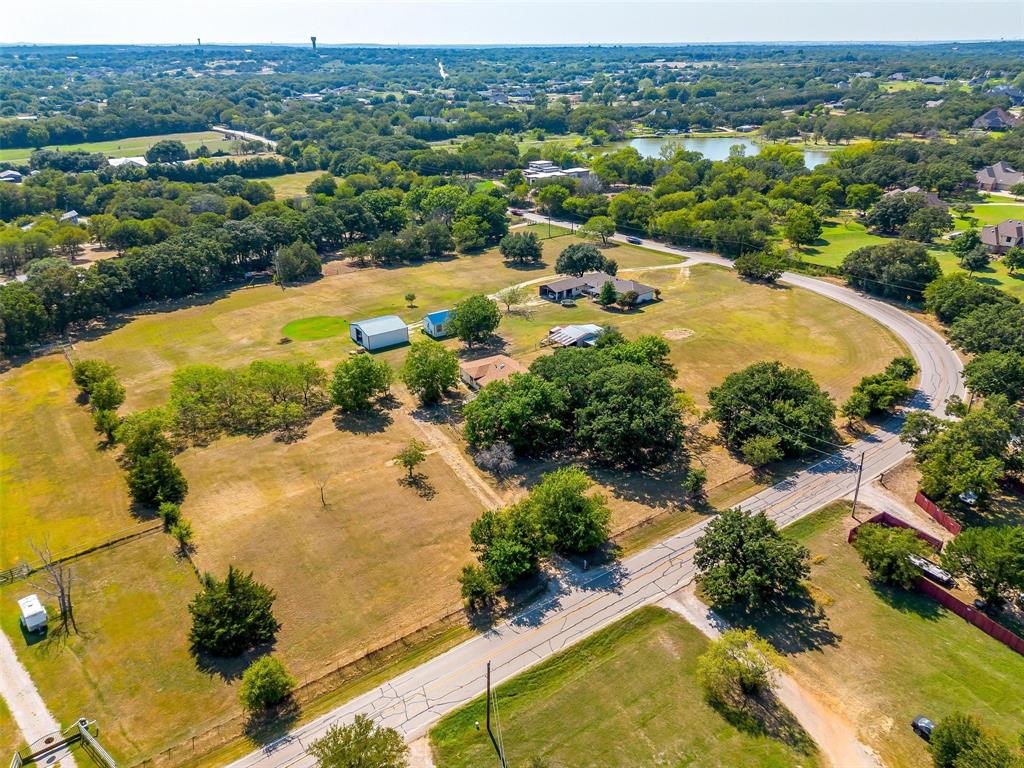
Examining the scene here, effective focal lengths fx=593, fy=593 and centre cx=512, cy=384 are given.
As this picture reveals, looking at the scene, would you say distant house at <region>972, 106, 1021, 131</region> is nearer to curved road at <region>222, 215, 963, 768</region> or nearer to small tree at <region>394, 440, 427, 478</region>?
curved road at <region>222, 215, 963, 768</region>

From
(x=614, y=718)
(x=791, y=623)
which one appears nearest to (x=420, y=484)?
(x=614, y=718)

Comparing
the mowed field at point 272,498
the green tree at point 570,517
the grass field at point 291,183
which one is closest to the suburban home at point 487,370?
the mowed field at point 272,498

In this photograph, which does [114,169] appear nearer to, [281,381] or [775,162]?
[281,381]

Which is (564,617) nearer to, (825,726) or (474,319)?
(825,726)

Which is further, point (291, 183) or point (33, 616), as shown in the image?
point (291, 183)

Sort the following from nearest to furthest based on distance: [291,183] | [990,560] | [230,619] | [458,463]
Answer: [230,619]
[990,560]
[458,463]
[291,183]

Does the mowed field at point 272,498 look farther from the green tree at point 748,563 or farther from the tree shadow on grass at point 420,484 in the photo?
the green tree at point 748,563
